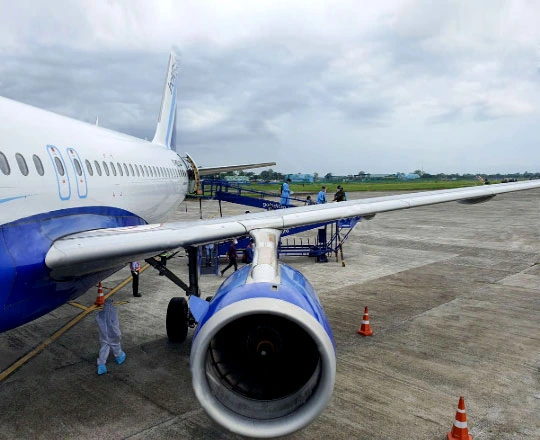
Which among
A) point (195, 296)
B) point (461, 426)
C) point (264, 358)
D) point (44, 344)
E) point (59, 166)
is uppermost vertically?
point (59, 166)

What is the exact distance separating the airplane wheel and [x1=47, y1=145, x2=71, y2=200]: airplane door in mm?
3298

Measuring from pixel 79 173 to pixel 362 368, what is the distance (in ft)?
18.0

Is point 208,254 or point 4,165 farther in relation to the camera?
point 208,254

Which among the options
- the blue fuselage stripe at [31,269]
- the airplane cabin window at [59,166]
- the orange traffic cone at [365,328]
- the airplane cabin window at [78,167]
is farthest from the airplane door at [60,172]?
the orange traffic cone at [365,328]

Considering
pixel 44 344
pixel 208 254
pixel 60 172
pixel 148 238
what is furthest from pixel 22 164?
pixel 208 254

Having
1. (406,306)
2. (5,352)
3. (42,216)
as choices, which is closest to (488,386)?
(406,306)

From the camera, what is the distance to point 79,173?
7133 millimetres

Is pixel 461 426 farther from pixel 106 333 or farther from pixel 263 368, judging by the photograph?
pixel 106 333

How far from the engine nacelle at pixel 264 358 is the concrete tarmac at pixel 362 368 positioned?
1.45 meters

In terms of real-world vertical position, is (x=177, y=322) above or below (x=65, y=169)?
below

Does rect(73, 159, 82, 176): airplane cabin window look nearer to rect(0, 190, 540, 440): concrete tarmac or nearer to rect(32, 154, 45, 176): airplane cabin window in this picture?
rect(32, 154, 45, 176): airplane cabin window

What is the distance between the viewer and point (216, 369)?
4660 mm

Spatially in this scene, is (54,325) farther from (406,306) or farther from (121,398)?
(406,306)

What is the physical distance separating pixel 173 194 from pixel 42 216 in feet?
26.8
